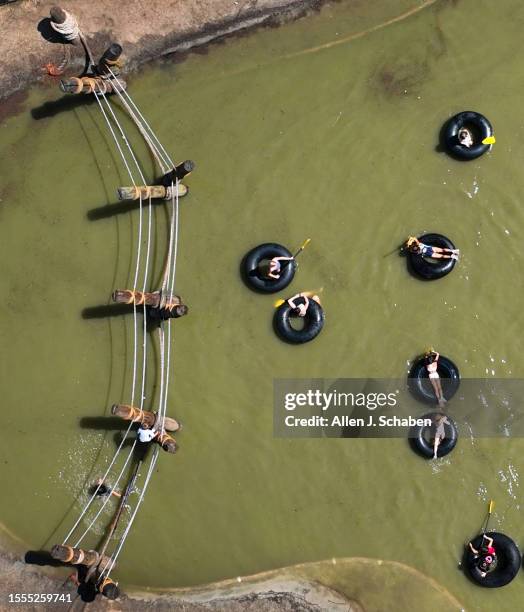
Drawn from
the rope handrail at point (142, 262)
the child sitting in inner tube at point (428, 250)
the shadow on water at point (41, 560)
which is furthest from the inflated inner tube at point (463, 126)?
the shadow on water at point (41, 560)

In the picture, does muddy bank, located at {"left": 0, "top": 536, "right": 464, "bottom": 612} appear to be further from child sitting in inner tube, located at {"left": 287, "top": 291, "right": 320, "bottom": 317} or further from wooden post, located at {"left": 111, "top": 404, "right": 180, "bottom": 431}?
child sitting in inner tube, located at {"left": 287, "top": 291, "right": 320, "bottom": 317}

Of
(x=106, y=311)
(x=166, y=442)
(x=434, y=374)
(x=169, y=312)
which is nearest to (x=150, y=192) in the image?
(x=169, y=312)

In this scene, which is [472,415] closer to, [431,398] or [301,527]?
[431,398]

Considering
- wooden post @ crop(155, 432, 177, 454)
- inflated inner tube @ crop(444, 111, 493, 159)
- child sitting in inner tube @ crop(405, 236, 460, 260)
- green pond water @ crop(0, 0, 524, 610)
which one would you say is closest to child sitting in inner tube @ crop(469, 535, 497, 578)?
green pond water @ crop(0, 0, 524, 610)

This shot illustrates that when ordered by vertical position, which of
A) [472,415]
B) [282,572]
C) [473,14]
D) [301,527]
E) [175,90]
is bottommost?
[282,572]

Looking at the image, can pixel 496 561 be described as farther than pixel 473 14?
No

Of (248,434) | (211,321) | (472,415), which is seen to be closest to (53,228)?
(211,321)

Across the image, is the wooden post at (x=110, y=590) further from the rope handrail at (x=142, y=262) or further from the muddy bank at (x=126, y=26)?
the muddy bank at (x=126, y=26)
